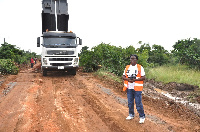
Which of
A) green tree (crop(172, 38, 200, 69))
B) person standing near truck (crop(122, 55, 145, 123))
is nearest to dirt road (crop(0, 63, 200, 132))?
person standing near truck (crop(122, 55, 145, 123))

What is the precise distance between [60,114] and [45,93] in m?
2.76

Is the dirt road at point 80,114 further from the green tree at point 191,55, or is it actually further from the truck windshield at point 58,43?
the green tree at point 191,55

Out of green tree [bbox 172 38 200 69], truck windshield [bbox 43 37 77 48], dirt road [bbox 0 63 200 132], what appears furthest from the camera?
green tree [bbox 172 38 200 69]

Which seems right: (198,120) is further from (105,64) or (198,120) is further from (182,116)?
(105,64)

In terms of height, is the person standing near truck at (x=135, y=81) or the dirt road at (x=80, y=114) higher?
the person standing near truck at (x=135, y=81)

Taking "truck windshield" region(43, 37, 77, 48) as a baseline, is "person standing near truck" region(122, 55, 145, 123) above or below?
below

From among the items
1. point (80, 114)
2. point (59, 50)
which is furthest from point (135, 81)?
point (59, 50)

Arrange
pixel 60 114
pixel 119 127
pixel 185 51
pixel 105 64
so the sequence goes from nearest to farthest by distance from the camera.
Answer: pixel 119 127 < pixel 60 114 < pixel 105 64 < pixel 185 51

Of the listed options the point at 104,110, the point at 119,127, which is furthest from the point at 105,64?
the point at 119,127

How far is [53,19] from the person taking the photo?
13258 mm

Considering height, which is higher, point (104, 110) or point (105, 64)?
point (105, 64)

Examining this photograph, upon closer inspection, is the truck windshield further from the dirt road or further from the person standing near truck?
the person standing near truck

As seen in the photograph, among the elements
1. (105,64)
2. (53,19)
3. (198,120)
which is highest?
(53,19)

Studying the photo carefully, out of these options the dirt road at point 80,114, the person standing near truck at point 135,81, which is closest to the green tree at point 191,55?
the dirt road at point 80,114
